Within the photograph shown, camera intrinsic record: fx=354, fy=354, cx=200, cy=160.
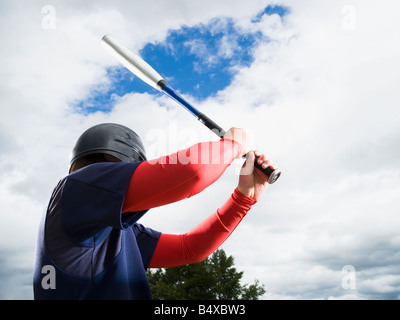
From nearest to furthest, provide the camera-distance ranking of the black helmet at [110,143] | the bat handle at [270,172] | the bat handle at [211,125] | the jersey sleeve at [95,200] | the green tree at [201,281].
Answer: the jersey sleeve at [95,200], the black helmet at [110,143], the bat handle at [270,172], the bat handle at [211,125], the green tree at [201,281]

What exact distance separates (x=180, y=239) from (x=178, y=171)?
6.08 ft

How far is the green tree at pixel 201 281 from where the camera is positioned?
3788cm

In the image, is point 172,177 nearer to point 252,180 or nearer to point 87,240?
point 87,240

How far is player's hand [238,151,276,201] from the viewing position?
3.43m

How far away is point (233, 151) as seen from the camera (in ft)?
8.25

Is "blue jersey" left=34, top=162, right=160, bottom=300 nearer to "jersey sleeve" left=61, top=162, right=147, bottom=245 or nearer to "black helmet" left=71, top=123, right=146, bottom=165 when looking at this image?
"jersey sleeve" left=61, top=162, right=147, bottom=245

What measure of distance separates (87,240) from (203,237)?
63.6 inches

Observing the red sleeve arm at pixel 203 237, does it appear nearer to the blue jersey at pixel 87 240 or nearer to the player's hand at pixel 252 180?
the player's hand at pixel 252 180

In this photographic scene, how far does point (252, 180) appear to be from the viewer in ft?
11.8

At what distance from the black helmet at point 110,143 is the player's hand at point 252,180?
3.30 ft

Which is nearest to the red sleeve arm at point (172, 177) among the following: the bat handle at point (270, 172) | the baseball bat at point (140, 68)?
the bat handle at point (270, 172)

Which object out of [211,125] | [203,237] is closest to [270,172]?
[211,125]
